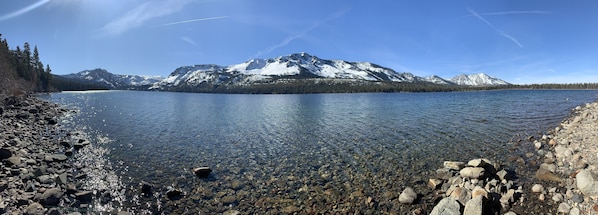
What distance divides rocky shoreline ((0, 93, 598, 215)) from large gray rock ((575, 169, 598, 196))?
0.03 m

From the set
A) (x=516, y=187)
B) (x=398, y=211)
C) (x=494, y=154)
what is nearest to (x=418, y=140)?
(x=494, y=154)

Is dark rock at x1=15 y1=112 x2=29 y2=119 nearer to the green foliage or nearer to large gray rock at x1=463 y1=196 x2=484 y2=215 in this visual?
large gray rock at x1=463 y1=196 x2=484 y2=215

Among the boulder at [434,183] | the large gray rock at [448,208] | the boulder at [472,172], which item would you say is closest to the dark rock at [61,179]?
the large gray rock at [448,208]

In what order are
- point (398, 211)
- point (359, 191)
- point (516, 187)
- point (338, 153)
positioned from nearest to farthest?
point (398, 211) → point (516, 187) → point (359, 191) → point (338, 153)

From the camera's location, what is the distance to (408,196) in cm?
1511

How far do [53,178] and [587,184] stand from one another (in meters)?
29.0

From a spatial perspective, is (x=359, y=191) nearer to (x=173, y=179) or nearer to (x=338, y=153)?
(x=338, y=153)

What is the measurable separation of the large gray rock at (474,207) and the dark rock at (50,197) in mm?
19726

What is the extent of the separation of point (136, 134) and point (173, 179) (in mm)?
20002

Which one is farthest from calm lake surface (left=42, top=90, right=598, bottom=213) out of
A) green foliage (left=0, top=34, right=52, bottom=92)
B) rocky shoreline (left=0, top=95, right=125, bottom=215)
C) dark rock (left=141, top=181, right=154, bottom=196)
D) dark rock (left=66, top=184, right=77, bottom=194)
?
green foliage (left=0, top=34, right=52, bottom=92)

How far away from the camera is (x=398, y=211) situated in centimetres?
1414

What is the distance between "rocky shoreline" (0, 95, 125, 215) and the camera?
13852 mm

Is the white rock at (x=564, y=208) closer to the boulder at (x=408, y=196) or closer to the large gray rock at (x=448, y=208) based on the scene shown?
the large gray rock at (x=448, y=208)

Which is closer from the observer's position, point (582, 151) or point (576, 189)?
point (576, 189)
